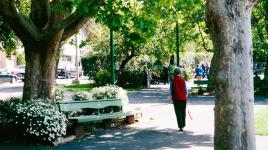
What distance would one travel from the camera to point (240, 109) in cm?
588

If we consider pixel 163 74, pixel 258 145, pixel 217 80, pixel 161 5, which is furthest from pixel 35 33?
pixel 163 74

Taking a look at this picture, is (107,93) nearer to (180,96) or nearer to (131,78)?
(180,96)

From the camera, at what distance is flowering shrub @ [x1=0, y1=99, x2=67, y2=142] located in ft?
35.8

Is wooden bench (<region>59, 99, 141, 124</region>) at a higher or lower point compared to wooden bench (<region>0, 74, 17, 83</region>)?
lower

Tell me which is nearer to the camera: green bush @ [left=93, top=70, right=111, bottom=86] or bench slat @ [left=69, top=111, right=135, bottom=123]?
bench slat @ [left=69, top=111, right=135, bottom=123]

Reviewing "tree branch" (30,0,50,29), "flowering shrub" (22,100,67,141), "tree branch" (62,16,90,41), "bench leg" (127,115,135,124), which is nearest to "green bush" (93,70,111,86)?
"bench leg" (127,115,135,124)

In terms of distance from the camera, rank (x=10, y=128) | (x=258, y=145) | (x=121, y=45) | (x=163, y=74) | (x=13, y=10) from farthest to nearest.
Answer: (x=163, y=74), (x=121, y=45), (x=13, y=10), (x=10, y=128), (x=258, y=145)

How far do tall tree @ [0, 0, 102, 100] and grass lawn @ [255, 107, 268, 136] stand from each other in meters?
5.64

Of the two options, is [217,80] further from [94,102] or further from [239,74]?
[94,102]

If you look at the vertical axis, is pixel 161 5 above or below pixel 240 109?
above

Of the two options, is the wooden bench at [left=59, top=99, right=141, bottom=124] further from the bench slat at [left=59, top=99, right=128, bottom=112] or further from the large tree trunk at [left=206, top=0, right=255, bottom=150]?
the large tree trunk at [left=206, top=0, right=255, bottom=150]

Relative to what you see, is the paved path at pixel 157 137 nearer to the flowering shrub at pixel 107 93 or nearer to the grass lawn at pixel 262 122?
the grass lawn at pixel 262 122

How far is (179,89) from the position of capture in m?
12.7

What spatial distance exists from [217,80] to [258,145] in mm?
5066
